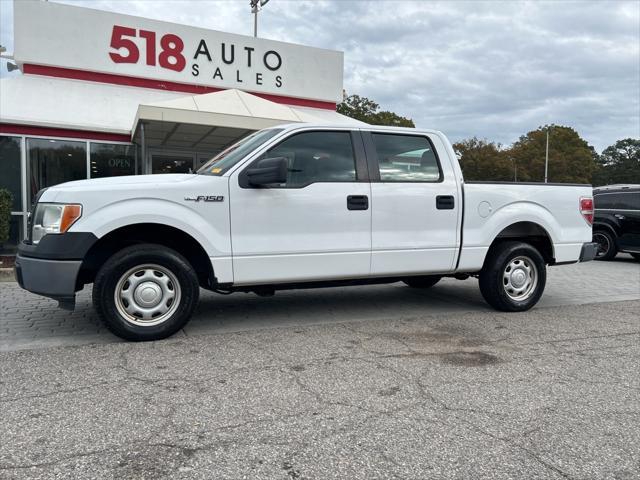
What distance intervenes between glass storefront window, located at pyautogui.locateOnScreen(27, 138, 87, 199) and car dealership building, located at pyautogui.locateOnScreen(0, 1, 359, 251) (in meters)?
0.02

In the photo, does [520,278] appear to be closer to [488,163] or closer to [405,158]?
[405,158]

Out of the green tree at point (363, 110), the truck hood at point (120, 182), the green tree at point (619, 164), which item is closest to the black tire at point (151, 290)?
the truck hood at point (120, 182)

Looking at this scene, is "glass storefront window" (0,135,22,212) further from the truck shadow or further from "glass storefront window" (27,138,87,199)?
the truck shadow

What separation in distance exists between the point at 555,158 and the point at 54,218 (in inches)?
2285

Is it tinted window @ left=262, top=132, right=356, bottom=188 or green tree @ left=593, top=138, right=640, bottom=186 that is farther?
green tree @ left=593, top=138, right=640, bottom=186

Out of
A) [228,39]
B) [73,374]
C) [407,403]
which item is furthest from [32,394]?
[228,39]

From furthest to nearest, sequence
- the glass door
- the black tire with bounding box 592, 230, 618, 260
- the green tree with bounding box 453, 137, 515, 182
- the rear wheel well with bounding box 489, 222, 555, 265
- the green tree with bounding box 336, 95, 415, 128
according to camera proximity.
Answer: the green tree with bounding box 453, 137, 515, 182 < the green tree with bounding box 336, 95, 415, 128 < the glass door < the black tire with bounding box 592, 230, 618, 260 < the rear wheel well with bounding box 489, 222, 555, 265

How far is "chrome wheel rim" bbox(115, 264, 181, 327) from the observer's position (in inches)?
180

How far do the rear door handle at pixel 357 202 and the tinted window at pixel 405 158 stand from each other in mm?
324

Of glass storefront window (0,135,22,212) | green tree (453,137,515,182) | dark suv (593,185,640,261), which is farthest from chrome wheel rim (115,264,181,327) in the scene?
green tree (453,137,515,182)

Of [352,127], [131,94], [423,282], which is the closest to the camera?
[352,127]

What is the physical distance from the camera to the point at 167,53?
15.1 meters

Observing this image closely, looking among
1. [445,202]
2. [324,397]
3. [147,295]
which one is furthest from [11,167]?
[324,397]

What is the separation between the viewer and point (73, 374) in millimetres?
3867
